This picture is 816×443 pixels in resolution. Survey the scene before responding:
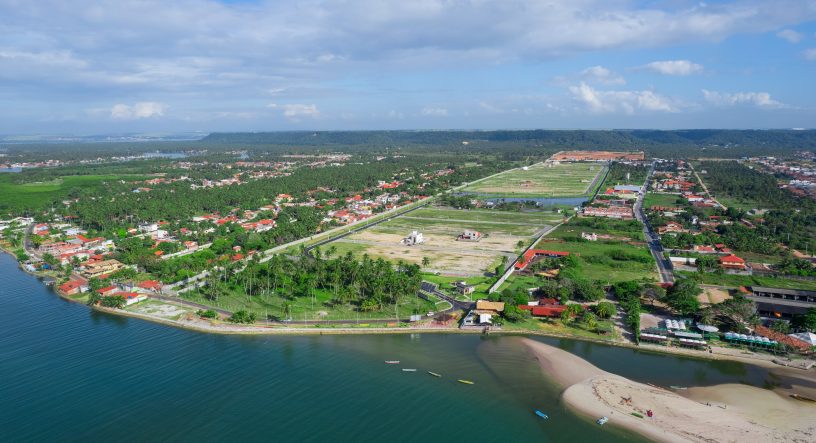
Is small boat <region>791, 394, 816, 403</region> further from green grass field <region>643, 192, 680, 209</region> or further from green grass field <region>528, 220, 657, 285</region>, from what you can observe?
green grass field <region>643, 192, 680, 209</region>

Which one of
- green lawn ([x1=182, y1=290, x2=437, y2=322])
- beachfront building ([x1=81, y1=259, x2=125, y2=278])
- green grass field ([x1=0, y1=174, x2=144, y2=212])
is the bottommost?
green lawn ([x1=182, y1=290, x2=437, y2=322])

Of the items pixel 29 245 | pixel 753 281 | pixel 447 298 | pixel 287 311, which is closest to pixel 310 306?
pixel 287 311

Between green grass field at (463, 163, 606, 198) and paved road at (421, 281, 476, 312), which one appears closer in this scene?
paved road at (421, 281, 476, 312)

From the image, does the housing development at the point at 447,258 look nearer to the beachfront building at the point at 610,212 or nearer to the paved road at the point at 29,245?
the paved road at the point at 29,245

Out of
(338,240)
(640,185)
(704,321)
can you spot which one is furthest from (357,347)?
(640,185)

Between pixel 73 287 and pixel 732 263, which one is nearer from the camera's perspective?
pixel 73 287

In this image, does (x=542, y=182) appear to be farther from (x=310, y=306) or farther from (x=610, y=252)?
(x=310, y=306)

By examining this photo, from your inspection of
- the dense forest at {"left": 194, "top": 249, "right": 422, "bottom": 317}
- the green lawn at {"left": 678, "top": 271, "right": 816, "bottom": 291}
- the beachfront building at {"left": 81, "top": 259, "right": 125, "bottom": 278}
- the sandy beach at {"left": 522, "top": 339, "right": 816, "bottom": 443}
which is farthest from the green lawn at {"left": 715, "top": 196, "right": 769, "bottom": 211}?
the beachfront building at {"left": 81, "top": 259, "right": 125, "bottom": 278}
